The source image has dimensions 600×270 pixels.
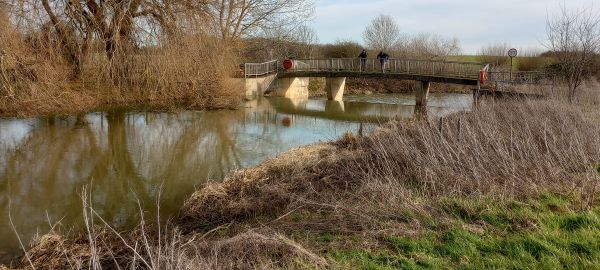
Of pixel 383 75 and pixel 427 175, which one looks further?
pixel 383 75

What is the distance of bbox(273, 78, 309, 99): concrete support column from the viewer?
29.4 meters

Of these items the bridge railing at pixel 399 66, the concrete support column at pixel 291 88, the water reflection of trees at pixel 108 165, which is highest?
the bridge railing at pixel 399 66

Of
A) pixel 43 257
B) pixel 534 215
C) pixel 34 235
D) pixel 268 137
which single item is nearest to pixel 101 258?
pixel 43 257

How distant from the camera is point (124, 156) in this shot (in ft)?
37.5

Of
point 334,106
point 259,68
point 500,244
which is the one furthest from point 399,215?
point 259,68

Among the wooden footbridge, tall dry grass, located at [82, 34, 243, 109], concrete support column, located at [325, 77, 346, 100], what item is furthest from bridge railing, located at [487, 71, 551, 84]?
tall dry grass, located at [82, 34, 243, 109]

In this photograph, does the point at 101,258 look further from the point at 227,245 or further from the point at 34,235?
the point at 34,235

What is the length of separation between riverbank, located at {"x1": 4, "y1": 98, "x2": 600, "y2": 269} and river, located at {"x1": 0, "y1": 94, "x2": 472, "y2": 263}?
3.13ft

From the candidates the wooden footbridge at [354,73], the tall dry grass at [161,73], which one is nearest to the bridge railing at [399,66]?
the wooden footbridge at [354,73]

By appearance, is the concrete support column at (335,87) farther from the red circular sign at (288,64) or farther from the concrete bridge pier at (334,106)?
the red circular sign at (288,64)

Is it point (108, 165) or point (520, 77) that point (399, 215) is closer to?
point (108, 165)

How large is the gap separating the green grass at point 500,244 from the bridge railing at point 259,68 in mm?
21991

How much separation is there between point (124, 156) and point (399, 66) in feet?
57.5

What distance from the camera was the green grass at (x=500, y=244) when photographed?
387cm
